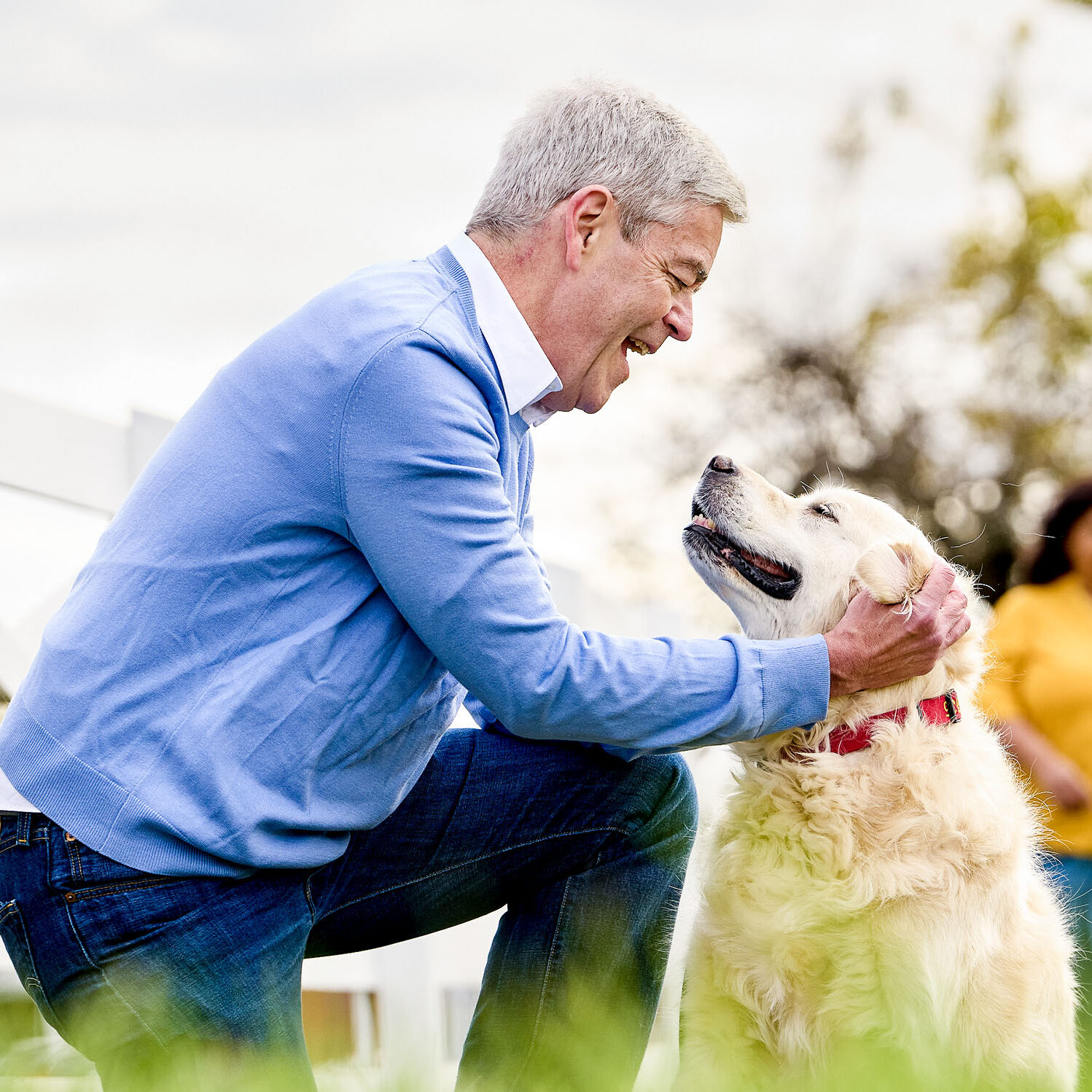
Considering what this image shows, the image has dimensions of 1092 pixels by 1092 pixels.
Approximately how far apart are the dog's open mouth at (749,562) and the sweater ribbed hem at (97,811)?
112cm

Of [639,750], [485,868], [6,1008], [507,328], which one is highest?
[507,328]

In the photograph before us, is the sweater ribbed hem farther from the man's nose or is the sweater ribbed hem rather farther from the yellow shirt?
the yellow shirt

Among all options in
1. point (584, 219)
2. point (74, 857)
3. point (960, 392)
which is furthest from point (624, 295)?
point (960, 392)

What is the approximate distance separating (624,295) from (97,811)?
3.58 feet

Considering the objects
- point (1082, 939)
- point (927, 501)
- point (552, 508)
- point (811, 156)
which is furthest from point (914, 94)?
point (1082, 939)

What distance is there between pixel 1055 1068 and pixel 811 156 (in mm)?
12963

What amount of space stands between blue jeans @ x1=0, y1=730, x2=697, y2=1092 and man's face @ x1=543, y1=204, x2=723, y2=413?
0.62 meters

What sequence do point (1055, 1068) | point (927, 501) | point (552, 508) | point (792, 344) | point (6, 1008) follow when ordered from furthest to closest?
point (792, 344) → point (927, 501) → point (552, 508) → point (6, 1008) → point (1055, 1068)

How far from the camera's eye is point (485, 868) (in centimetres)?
206

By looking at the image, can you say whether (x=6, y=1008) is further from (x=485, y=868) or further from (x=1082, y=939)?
(x=1082, y=939)

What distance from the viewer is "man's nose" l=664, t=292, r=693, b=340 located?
2082 mm

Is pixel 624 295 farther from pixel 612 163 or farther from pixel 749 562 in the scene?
pixel 749 562

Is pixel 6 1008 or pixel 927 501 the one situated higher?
pixel 6 1008

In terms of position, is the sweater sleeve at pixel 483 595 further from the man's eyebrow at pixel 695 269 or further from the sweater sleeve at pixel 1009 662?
the sweater sleeve at pixel 1009 662
